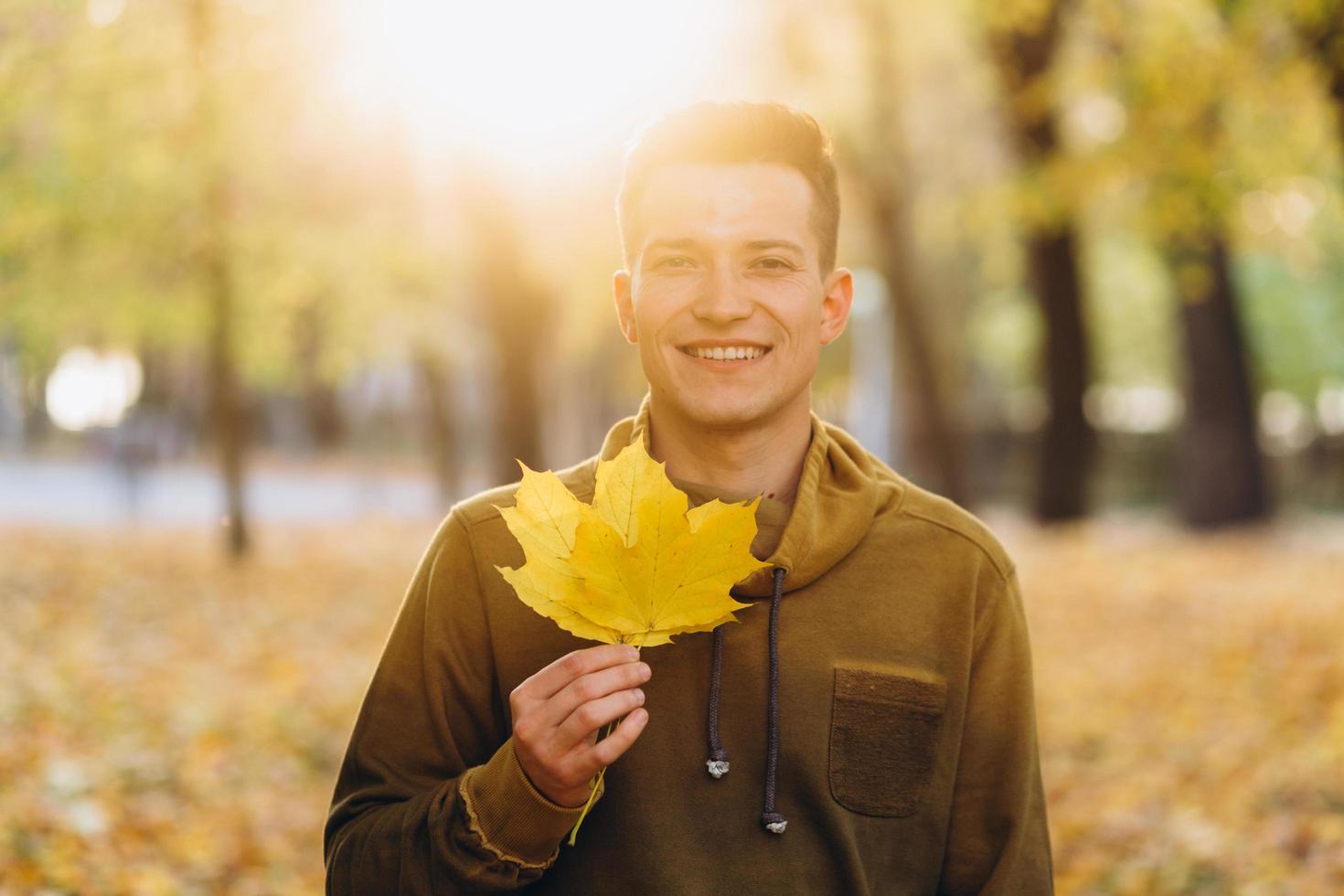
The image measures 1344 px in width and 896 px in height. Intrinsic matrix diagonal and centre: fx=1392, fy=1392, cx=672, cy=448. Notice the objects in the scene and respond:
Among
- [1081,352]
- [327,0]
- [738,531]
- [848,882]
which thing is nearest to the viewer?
[738,531]

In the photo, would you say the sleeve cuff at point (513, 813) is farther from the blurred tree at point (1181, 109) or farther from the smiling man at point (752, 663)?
the blurred tree at point (1181, 109)

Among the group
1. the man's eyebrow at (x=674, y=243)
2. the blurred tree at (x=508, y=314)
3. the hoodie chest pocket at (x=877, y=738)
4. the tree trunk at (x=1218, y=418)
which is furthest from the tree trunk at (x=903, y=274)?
the hoodie chest pocket at (x=877, y=738)

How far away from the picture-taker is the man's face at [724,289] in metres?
2.22

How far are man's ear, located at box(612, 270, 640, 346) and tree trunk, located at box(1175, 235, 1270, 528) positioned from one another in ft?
53.4

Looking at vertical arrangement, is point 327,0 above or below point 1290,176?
above

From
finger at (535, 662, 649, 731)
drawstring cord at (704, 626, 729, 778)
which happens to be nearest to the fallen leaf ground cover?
drawstring cord at (704, 626, 729, 778)

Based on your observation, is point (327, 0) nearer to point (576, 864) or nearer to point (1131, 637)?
point (1131, 637)

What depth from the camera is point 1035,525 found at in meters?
18.4

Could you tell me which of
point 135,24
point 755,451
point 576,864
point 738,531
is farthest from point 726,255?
point 135,24

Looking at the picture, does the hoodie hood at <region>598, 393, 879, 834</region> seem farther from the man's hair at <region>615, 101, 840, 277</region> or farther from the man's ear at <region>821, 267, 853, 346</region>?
the man's hair at <region>615, 101, 840, 277</region>

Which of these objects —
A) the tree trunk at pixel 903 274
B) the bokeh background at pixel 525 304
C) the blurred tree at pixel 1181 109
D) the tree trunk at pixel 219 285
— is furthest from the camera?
the tree trunk at pixel 903 274

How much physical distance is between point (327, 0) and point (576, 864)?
12.8m

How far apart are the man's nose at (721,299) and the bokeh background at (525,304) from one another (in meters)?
1.79

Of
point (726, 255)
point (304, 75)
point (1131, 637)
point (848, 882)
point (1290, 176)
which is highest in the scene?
point (304, 75)
